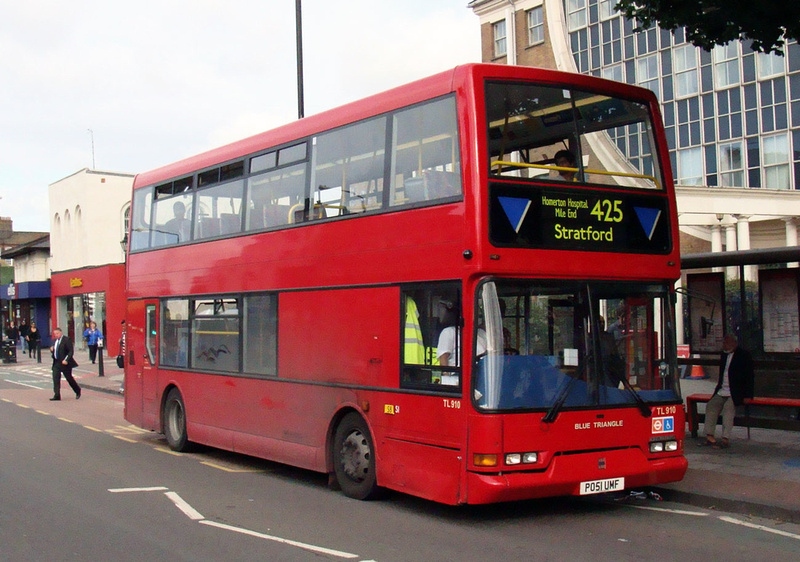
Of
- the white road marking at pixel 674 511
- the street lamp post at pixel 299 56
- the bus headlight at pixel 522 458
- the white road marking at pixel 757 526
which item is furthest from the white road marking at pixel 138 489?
the street lamp post at pixel 299 56

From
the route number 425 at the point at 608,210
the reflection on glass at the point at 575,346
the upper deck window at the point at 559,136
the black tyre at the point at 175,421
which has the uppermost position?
the upper deck window at the point at 559,136

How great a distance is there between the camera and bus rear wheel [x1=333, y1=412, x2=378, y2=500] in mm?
9156

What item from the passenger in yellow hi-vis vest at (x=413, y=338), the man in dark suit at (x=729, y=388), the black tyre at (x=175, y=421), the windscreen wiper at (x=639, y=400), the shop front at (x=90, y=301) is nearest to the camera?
the windscreen wiper at (x=639, y=400)

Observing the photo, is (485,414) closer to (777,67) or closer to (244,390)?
(244,390)

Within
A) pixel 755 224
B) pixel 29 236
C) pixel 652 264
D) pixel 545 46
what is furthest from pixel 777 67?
pixel 29 236

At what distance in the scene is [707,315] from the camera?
13469 millimetres

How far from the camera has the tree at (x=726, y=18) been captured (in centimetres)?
1019

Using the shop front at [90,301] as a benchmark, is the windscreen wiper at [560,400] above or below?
below

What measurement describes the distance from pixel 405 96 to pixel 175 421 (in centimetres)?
716

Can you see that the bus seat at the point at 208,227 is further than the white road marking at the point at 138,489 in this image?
Yes

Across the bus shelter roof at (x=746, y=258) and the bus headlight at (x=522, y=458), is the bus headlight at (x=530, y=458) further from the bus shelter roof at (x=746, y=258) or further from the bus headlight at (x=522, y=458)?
the bus shelter roof at (x=746, y=258)

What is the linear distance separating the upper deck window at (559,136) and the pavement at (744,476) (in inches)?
124

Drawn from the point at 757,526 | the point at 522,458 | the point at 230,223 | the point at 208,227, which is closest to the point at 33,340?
the point at 208,227

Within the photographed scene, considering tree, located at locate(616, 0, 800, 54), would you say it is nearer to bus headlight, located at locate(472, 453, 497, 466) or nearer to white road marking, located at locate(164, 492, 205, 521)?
bus headlight, located at locate(472, 453, 497, 466)
